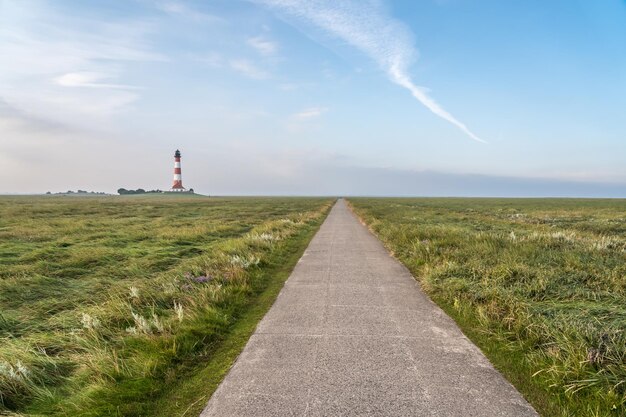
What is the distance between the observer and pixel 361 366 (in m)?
4.43

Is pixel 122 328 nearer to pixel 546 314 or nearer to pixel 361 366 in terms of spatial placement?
pixel 361 366

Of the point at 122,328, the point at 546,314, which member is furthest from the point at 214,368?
the point at 546,314

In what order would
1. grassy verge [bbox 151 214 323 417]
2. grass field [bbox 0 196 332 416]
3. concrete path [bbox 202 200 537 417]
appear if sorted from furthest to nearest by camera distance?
1. grass field [bbox 0 196 332 416]
2. grassy verge [bbox 151 214 323 417]
3. concrete path [bbox 202 200 537 417]

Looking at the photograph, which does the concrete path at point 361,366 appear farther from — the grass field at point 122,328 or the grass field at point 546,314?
the grass field at point 122,328

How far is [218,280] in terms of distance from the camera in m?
8.51

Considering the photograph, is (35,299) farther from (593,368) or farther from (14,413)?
(593,368)

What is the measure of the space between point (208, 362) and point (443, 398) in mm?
3215

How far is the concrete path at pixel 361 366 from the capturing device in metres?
3.60

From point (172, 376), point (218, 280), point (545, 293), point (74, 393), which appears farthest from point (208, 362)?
point (545, 293)

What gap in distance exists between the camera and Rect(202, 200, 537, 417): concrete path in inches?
142

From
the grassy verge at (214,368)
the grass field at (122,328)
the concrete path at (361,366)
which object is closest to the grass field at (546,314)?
the concrete path at (361,366)

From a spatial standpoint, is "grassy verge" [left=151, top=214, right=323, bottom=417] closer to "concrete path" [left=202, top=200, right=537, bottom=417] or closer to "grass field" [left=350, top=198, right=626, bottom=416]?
"concrete path" [left=202, top=200, right=537, bottom=417]

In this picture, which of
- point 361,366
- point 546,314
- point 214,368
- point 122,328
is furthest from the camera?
point 122,328

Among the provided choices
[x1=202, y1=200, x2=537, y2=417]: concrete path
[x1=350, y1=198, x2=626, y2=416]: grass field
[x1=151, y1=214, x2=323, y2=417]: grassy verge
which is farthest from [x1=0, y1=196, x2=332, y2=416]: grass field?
[x1=350, y1=198, x2=626, y2=416]: grass field
